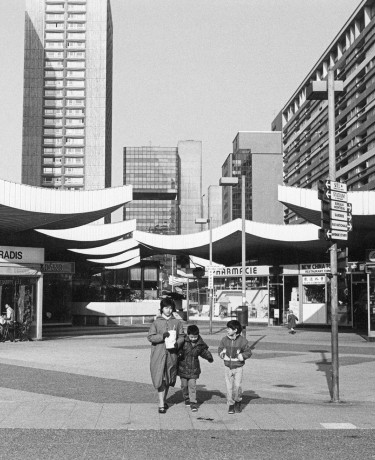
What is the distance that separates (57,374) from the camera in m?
16.3

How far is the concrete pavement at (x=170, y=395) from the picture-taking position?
9.96 metres

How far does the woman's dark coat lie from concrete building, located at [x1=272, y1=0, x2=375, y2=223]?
6165 cm

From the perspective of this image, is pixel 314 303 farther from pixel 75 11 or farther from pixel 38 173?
pixel 75 11

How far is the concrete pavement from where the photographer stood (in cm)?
996

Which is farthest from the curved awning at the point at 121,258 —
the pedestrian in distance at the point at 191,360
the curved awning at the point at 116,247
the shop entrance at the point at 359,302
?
the pedestrian in distance at the point at 191,360

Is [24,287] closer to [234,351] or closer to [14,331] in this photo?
[14,331]

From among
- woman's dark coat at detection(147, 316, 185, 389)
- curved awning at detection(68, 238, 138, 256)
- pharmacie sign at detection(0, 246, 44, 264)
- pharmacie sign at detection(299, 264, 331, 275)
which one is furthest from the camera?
curved awning at detection(68, 238, 138, 256)

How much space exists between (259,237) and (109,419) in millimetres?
32153

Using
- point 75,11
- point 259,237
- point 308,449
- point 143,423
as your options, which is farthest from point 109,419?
point 75,11

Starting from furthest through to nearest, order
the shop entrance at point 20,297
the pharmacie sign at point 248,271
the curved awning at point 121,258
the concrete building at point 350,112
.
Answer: the concrete building at point 350,112, the curved awning at point 121,258, the pharmacie sign at point 248,271, the shop entrance at point 20,297

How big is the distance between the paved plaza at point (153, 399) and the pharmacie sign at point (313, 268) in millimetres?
22269

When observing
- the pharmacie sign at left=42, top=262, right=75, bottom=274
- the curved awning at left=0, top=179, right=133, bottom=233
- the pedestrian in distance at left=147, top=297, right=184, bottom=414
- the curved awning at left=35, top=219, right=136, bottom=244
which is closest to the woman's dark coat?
the pedestrian in distance at left=147, top=297, right=184, bottom=414

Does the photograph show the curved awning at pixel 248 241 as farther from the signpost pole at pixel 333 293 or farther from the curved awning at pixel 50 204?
the signpost pole at pixel 333 293

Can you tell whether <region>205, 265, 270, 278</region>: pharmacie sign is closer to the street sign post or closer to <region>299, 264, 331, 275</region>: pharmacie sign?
<region>299, 264, 331, 275</region>: pharmacie sign
